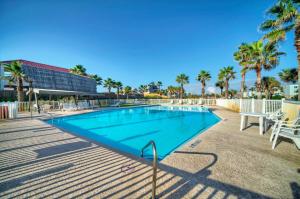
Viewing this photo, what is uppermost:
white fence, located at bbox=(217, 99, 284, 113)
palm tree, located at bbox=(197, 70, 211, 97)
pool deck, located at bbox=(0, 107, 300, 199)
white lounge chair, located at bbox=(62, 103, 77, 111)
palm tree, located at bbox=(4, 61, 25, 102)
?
palm tree, located at bbox=(197, 70, 211, 97)

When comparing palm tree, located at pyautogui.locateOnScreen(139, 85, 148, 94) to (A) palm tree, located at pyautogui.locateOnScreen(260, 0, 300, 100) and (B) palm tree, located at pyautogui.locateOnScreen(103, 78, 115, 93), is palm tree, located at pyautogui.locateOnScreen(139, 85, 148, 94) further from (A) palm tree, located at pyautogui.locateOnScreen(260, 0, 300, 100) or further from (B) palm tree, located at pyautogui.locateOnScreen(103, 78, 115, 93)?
(A) palm tree, located at pyautogui.locateOnScreen(260, 0, 300, 100)

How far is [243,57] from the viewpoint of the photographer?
658 inches

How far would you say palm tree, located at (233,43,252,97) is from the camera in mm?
14305

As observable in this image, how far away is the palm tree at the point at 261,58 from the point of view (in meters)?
12.3

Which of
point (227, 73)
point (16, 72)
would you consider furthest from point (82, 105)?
point (227, 73)

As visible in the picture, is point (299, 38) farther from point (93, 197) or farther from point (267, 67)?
point (93, 197)

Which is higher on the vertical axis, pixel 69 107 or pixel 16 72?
pixel 16 72

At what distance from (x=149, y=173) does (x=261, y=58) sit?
15.2 meters

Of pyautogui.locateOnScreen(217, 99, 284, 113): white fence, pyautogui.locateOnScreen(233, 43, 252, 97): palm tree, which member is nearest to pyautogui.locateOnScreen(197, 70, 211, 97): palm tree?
pyautogui.locateOnScreen(233, 43, 252, 97): palm tree

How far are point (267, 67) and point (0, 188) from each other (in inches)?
682

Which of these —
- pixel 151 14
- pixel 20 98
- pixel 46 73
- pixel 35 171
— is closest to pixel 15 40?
pixel 46 73

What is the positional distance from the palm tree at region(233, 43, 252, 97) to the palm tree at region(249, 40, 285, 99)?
0.45m

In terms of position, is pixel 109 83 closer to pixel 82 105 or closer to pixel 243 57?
pixel 82 105

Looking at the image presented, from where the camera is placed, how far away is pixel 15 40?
2483cm
